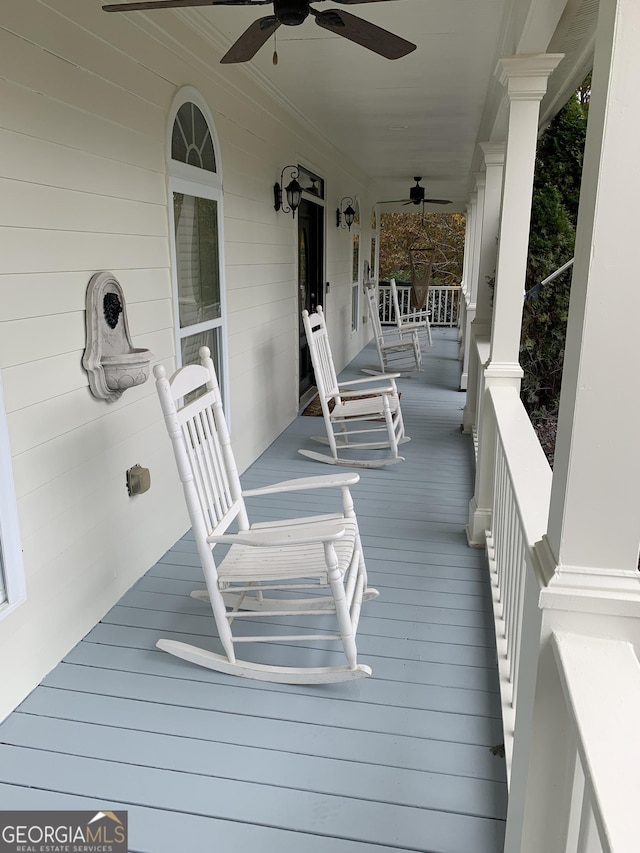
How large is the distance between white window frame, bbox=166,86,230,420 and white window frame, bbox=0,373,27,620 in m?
1.34

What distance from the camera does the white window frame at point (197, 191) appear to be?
312cm

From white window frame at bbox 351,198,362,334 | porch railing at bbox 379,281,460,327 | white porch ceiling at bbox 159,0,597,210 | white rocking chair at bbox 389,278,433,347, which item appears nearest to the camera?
white porch ceiling at bbox 159,0,597,210

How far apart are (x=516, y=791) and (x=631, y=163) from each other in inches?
49.8

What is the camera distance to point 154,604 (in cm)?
279

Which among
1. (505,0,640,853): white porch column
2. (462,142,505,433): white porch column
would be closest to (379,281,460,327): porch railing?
(462,142,505,433): white porch column

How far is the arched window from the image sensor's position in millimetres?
3215

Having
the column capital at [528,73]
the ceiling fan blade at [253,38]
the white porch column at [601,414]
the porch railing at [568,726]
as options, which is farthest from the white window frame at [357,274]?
the white porch column at [601,414]

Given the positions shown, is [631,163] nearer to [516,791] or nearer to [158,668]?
[516,791]

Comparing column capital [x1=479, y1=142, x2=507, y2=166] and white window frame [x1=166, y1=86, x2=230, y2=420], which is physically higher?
column capital [x1=479, y1=142, x2=507, y2=166]

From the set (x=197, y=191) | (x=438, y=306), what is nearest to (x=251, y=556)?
Answer: (x=197, y=191)

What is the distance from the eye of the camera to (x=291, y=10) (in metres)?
1.90

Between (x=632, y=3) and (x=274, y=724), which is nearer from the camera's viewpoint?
(x=632, y=3)

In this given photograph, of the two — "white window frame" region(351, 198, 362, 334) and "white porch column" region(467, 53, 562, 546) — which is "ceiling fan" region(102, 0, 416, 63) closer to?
"white porch column" region(467, 53, 562, 546)

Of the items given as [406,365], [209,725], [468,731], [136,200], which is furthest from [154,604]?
[406,365]
